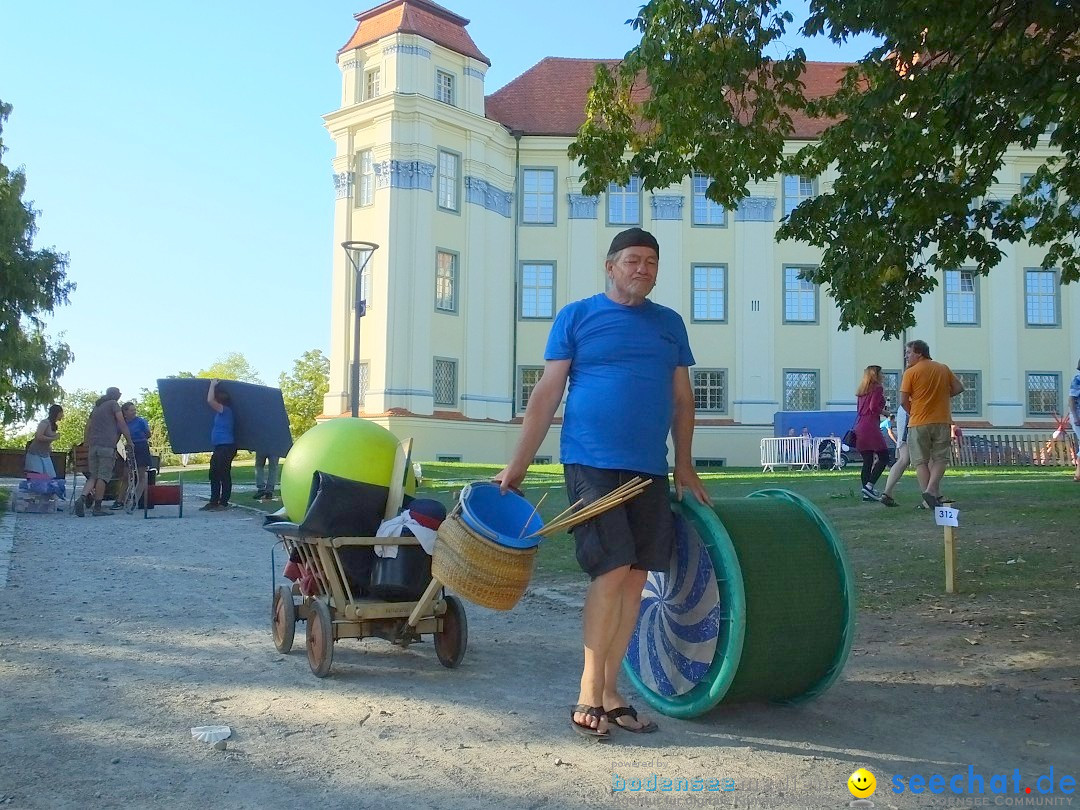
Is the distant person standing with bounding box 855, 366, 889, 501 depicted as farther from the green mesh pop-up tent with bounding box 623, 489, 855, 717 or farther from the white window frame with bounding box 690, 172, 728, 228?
the white window frame with bounding box 690, 172, 728, 228

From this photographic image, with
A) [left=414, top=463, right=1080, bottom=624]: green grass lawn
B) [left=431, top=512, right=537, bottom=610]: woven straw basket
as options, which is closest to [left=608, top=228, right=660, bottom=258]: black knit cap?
[left=431, top=512, right=537, bottom=610]: woven straw basket

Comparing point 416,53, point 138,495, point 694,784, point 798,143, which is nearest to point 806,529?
point 694,784

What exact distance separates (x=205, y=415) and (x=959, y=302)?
110 ft

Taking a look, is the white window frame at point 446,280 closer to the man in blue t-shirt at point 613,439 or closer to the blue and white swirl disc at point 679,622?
the blue and white swirl disc at point 679,622

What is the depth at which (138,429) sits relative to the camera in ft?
57.1

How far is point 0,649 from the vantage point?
5.86m

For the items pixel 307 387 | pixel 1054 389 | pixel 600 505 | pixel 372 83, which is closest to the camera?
pixel 600 505

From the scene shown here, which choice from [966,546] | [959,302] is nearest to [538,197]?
[959,302]

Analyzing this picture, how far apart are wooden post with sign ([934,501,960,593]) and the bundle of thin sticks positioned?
3.28m

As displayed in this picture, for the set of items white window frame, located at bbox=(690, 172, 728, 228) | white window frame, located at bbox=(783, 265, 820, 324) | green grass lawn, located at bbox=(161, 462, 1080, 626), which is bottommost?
green grass lawn, located at bbox=(161, 462, 1080, 626)

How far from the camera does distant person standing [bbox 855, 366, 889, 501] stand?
44.6 feet

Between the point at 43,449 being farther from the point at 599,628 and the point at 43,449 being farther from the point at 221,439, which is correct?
the point at 599,628

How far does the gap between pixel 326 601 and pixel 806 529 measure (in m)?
2.41

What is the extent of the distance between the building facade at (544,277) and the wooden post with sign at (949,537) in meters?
30.3
